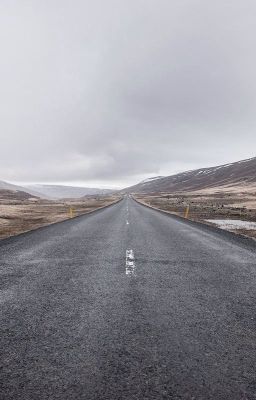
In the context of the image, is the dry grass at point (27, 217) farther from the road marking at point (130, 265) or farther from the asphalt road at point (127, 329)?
the asphalt road at point (127, 329)

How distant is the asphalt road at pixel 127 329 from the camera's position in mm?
3725

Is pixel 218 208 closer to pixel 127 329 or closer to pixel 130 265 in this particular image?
pixel 130 265

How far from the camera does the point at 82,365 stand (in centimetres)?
413

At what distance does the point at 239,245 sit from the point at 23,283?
32.5ft

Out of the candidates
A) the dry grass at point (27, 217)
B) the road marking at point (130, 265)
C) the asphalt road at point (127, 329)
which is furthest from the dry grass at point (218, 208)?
the dry grass at point (27, 217)

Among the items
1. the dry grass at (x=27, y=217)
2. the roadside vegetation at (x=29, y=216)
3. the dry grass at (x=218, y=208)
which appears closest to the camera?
the dry grass at (x=27, y=217)

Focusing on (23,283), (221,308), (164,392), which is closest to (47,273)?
(23,283)

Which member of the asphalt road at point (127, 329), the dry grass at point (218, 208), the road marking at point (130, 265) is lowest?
the dry grass at point (218, 208)

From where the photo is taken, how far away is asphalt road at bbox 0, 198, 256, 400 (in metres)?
3.72

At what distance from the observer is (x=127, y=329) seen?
529 cm

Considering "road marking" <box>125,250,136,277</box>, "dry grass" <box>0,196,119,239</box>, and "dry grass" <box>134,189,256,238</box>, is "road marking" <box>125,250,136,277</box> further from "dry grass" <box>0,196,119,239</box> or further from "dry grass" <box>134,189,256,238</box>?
"dry grass" <box>134,189,256,238</box>

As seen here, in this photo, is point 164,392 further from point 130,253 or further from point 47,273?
point 130,253

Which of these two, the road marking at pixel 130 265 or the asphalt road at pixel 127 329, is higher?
the asphalt road at pixel 127 329

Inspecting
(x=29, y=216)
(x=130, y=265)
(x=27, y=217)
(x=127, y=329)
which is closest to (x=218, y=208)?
(x=29, y=216)
